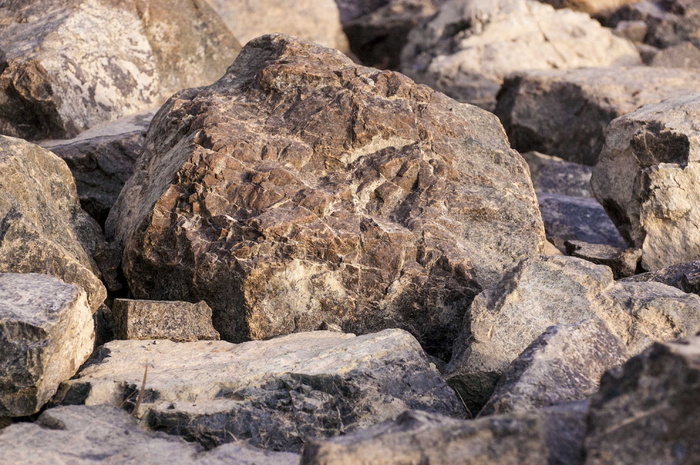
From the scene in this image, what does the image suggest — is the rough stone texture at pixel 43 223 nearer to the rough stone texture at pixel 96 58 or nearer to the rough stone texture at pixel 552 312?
the rough stone texture at pixel 552 312

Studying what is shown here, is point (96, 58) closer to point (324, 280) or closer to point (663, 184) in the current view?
point (324, 280)

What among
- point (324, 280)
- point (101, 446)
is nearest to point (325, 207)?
point (324, 280)

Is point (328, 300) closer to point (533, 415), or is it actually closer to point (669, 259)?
point (533, 415)

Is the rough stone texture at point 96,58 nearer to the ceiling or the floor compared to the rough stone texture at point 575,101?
nearer to the ceiling

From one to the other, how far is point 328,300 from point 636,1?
10.1 metres

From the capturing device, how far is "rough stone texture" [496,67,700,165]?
745 centimetres

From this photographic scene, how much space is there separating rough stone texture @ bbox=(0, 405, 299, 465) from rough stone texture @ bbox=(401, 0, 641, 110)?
6.46 meters

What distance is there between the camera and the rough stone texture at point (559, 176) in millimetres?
6629

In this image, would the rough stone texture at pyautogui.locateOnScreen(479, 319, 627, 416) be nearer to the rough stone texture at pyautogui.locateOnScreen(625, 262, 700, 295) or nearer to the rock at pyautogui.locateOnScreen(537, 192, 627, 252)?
the rough stone texture at pyautogui.locateOnScreen(625, 262, 700, 295)

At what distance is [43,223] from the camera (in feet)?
12.2

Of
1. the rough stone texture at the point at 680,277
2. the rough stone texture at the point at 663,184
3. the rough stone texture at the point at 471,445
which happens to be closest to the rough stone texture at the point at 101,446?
the rough stone texture at the point at 471,445

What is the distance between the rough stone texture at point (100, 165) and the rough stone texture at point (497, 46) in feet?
14.6

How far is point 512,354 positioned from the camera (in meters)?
3.17

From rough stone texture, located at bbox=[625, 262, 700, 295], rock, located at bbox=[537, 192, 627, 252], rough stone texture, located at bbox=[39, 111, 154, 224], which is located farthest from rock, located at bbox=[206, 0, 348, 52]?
rough stone texture, located at bbox=[625, 262, 700, 295]
